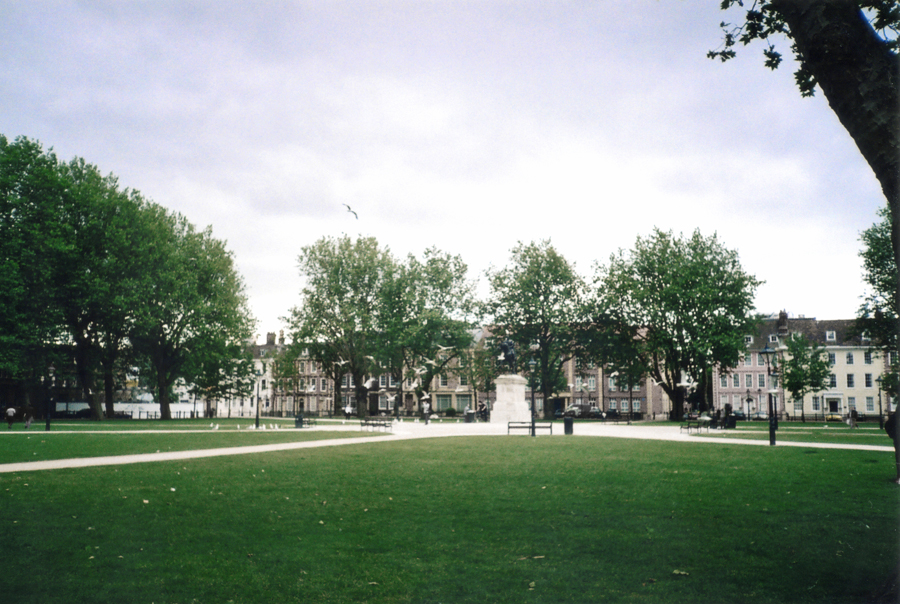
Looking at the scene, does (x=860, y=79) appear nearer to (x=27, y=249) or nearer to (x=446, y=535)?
(x=446, y=535)

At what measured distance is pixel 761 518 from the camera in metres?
9.14

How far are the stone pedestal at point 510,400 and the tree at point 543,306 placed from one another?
40.3 feet

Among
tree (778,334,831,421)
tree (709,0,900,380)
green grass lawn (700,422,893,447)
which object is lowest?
green grass lawn (700,422,893,447)

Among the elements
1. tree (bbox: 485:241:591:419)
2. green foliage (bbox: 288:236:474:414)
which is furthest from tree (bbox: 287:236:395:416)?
tree (bbox: 485:241:591:419)

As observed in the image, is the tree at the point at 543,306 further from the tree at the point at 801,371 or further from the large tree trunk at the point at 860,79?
the large tree trunk at the point at 860,79

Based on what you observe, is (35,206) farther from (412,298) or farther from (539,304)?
(539,304)

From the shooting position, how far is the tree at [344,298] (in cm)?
6175

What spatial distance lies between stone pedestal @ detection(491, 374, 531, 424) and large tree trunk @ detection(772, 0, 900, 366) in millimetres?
43921

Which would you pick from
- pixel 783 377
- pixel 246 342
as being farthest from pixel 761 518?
pixel 783 377

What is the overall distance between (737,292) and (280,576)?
51.8 metres

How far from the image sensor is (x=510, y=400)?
49.4 meters

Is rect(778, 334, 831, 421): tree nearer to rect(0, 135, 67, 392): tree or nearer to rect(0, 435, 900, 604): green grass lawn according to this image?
rect(0, 435, 900, 604): green grass lawn

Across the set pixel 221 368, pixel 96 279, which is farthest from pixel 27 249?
pixel 221 368

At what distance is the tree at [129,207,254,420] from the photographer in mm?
49875
